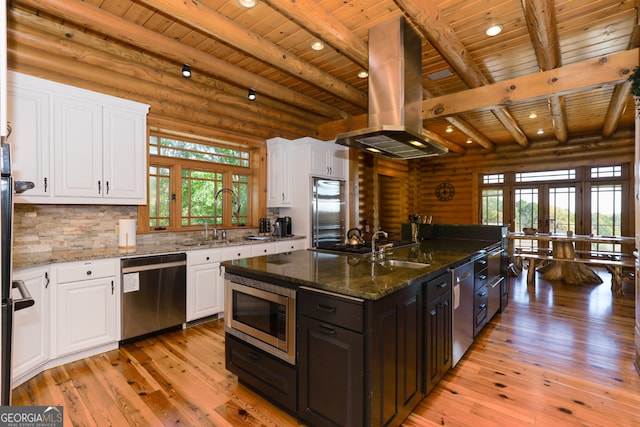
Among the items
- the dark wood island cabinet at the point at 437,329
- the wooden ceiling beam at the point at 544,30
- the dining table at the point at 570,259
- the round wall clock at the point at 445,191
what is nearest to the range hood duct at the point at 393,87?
the wooden ceiling beam at the point at 544,30

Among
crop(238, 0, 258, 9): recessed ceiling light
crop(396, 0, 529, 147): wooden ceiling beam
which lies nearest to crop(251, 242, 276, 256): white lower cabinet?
crop(238, 0, 258, 9): recessed ceiling light

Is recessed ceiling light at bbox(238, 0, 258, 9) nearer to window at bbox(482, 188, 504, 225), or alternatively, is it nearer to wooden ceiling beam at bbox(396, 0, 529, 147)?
wooden ceiling beam at bbox(396, 0, 529, 147)

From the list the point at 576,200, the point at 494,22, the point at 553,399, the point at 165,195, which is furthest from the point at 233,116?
the point at 576,200

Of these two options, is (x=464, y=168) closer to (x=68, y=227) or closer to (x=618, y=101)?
(x=618, y=101)

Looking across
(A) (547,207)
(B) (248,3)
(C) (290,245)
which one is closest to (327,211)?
(C) (290,245)

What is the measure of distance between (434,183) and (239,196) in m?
6.45

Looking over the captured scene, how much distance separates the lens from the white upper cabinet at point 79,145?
8.75ft

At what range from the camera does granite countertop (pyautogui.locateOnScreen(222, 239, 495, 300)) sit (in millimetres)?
1715

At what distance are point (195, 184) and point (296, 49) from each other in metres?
2.17

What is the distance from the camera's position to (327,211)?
5.12 m

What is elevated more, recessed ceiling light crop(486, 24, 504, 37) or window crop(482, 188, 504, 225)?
recessed ceiling light crop(486, 24, 504, 37)

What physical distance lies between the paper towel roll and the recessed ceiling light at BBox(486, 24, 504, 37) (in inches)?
162

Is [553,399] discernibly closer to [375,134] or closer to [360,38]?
[375,134]

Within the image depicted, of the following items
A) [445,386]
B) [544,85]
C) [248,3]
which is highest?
[248,3]
